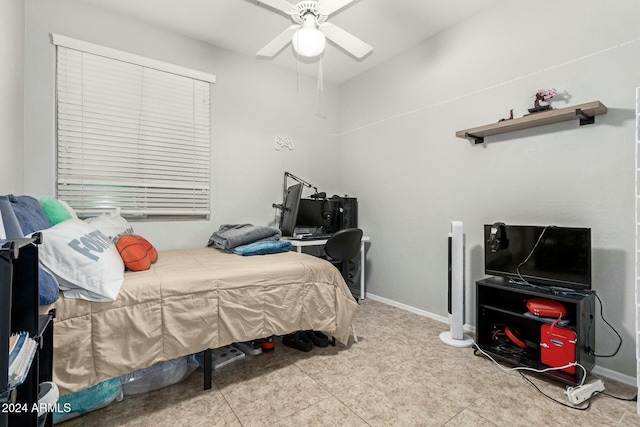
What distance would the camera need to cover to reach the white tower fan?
7.82 ft

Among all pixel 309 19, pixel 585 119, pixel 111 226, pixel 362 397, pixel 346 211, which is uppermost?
pixel 309 19

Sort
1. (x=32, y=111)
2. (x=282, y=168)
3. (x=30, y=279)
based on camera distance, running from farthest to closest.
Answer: (x=282, y=168)
(x=32, y=111)
(x=30, y=279)

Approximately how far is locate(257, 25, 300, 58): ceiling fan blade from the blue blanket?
150 centimetres

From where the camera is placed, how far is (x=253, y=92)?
3389 millimetres

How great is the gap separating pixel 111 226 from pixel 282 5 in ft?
6.18

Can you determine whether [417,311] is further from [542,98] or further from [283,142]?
[283,142]

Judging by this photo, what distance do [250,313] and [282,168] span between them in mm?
2115

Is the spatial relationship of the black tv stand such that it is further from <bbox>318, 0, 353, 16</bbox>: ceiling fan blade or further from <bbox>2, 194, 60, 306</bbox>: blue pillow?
<bbox>2, 194, 60, 306</bbox>: blue pillow

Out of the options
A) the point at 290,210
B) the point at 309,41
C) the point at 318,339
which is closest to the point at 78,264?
the point at 318,339

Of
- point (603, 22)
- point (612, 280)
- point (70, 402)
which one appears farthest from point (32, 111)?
point (612, 280)

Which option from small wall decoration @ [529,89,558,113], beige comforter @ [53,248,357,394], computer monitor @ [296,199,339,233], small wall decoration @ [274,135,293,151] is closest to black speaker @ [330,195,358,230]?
computer monitor @ [296,199,339,233]

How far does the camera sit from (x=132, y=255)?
174 centimetres

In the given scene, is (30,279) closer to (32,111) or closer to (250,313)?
(250,313)

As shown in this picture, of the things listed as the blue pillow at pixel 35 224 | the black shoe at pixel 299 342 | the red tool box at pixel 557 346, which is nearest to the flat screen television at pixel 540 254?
the red tool box at pixel 557 346
